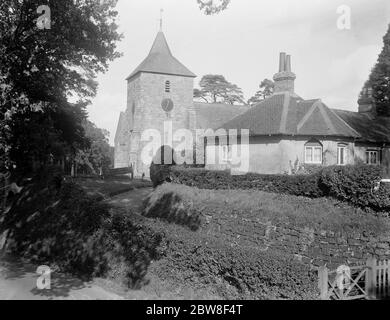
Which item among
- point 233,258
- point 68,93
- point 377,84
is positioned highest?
point 377,84

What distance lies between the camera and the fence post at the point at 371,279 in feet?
37.1

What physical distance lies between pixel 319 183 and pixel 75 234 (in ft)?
38.6

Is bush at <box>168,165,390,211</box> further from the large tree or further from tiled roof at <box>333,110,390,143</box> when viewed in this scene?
tiled roof at <box>333,110,390,143</box>

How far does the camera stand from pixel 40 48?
18406 millimetres

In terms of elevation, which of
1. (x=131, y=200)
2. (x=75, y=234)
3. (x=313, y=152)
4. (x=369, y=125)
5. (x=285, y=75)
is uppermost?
(x=285, y=75)

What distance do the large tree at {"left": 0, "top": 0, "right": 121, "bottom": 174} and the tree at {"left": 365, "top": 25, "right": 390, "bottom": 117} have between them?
3436 centimetres

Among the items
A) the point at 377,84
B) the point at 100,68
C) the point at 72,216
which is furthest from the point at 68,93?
the point at 377,84

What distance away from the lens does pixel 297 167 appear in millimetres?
30000

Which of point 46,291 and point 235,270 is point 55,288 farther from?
point 235,270

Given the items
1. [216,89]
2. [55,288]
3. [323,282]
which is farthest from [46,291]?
[216,89]

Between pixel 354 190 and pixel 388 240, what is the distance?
336 cm

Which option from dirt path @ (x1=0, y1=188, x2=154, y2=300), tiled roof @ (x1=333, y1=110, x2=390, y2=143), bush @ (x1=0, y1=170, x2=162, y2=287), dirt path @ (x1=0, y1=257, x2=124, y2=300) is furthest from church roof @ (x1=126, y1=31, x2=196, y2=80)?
dirt path @ (x1=0, y1=257, x2=124, y2=300)
